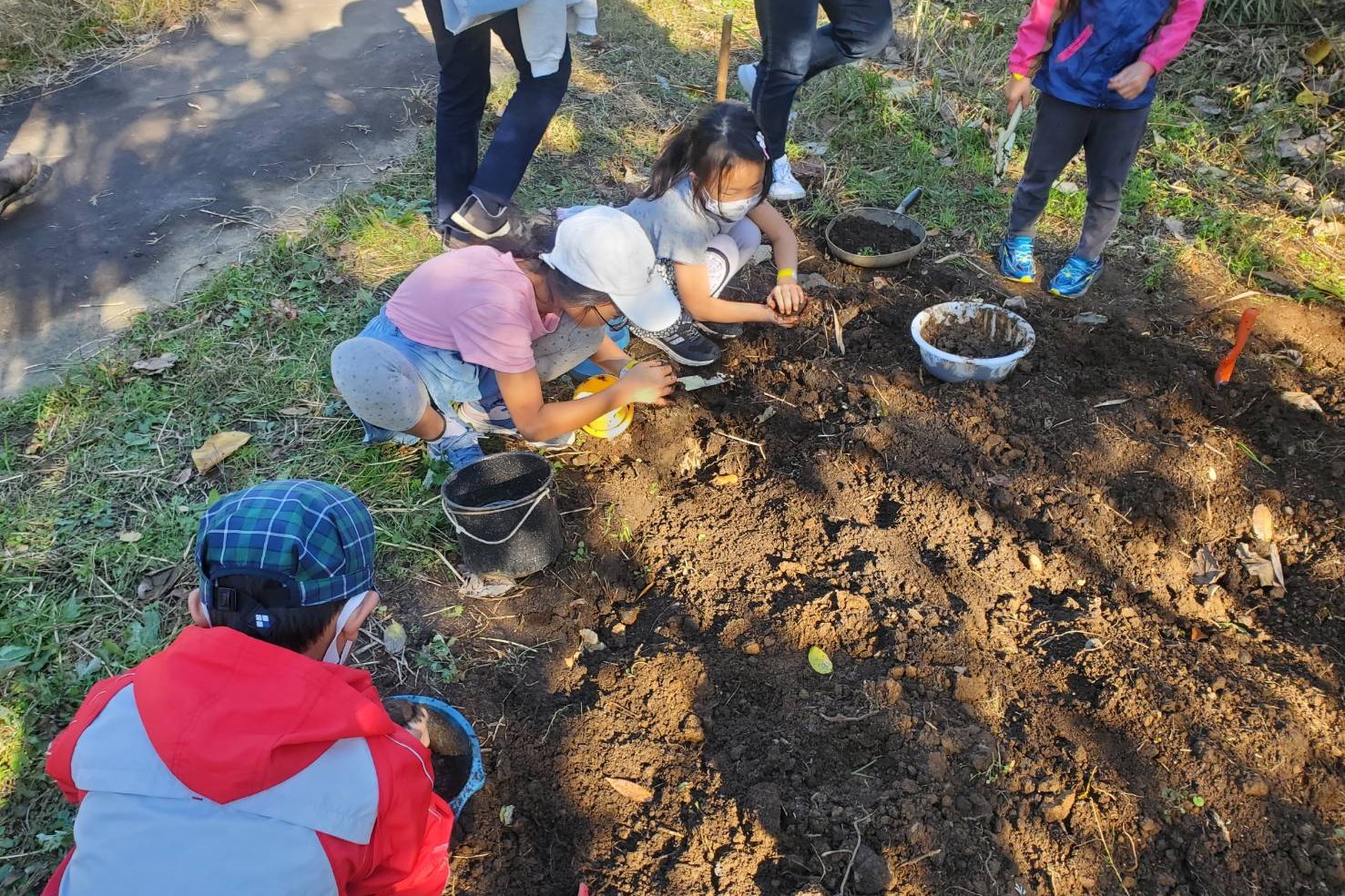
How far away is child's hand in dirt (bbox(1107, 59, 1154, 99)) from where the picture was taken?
3254mm

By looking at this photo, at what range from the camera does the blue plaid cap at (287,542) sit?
1648 millimetres

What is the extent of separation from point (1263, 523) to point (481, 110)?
3577mm

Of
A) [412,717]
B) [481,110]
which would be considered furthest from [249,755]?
[481,110]

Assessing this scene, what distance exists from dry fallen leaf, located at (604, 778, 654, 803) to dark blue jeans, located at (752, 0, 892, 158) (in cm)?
295

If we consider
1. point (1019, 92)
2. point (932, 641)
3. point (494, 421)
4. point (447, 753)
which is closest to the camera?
point (447, 753)

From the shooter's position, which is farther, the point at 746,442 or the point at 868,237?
the point at 868,237

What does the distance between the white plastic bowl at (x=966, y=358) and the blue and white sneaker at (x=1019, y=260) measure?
0.58 metres

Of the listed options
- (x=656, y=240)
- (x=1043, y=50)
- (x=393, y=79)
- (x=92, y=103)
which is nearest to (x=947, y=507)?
(x=656, y=240)

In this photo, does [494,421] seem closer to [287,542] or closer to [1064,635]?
[287,542]

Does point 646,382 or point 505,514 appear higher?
point 646,382

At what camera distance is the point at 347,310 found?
386cm

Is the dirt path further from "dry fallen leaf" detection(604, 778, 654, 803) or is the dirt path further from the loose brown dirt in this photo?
"dry fallen leaf" detection(604, 778, 654, 803)

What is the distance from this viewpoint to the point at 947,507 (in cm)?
294

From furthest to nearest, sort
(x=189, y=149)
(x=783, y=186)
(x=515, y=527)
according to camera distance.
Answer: (x=189, y=149)
(x=783, y=186)
(x=515, y=527)
